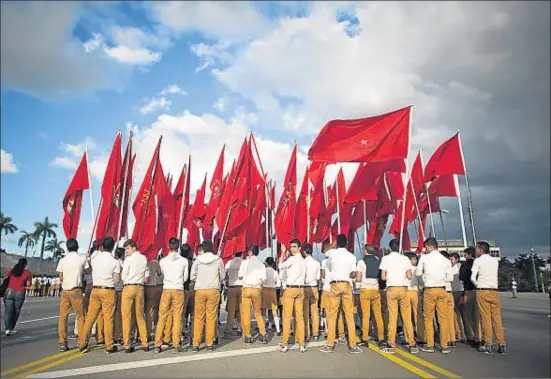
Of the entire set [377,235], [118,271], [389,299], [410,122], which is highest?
[410,122]

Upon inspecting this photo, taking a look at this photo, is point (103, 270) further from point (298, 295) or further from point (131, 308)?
point (298, 295)

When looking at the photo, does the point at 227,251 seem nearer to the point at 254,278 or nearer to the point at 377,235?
the point at 254,278

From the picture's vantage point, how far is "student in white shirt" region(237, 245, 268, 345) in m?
8.64

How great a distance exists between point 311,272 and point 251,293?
4.53 ft

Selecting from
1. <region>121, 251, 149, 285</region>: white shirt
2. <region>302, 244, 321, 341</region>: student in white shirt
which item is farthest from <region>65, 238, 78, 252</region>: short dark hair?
<region>302, 244, 321, 341</region>: student in white shirt

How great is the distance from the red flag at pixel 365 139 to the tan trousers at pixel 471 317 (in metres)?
3.44

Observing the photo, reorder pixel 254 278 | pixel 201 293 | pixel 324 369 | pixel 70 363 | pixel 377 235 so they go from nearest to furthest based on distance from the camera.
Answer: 1. pixel 324 369
2. pixel 70 363
3. pixel 201 293
4. pixel 254 278
5. pixel 377 235

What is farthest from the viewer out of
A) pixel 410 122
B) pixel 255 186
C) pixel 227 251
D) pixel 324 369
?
pixel 255 186

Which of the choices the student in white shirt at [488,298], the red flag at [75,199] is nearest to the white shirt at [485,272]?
the student in white shirt at [488,298]

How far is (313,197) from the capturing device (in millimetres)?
12891

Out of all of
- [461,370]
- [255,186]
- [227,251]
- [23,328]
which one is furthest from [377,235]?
[23,328]

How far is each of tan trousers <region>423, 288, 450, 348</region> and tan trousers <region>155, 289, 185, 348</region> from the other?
189 inches

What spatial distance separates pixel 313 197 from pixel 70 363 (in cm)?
813

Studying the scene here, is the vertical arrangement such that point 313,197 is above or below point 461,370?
above
